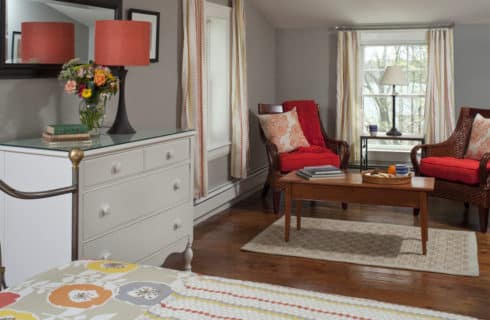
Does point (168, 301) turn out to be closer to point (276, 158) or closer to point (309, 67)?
point (276, 158)

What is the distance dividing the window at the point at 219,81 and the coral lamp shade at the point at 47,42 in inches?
86.8

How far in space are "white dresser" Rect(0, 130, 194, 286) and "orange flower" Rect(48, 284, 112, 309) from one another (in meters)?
0.75

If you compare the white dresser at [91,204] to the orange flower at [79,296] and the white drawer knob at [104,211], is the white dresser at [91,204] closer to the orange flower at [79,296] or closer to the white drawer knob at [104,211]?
the white drawer knob at [104,211]

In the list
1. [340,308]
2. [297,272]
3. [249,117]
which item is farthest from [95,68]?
[249,117]

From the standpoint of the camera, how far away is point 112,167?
3150 millimetres

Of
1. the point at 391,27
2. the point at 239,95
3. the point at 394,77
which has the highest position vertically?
the point at 391,27

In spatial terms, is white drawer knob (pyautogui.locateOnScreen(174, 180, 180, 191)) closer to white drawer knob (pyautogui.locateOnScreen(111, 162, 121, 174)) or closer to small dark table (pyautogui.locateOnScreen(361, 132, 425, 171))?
white drawer knob (pyautogui.locateOnScreen(111, 162, 121, 174))

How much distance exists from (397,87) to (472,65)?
926mm

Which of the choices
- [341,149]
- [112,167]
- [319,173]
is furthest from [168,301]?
[341,149]

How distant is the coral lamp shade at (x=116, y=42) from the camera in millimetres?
3430

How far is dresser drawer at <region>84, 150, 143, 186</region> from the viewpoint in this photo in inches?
117

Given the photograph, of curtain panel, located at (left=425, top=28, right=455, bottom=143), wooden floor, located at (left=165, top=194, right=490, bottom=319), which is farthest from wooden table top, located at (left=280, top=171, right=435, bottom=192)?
curtain panel, located at (left=425, top=28, right=455, bottom=143)

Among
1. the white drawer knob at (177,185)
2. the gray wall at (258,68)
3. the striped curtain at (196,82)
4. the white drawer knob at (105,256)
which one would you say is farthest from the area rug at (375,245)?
the gray wall at (258,68)

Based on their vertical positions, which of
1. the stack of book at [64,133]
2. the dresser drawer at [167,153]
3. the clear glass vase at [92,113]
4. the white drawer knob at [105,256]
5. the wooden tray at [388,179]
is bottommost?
the white drawer knob at [105,256]
